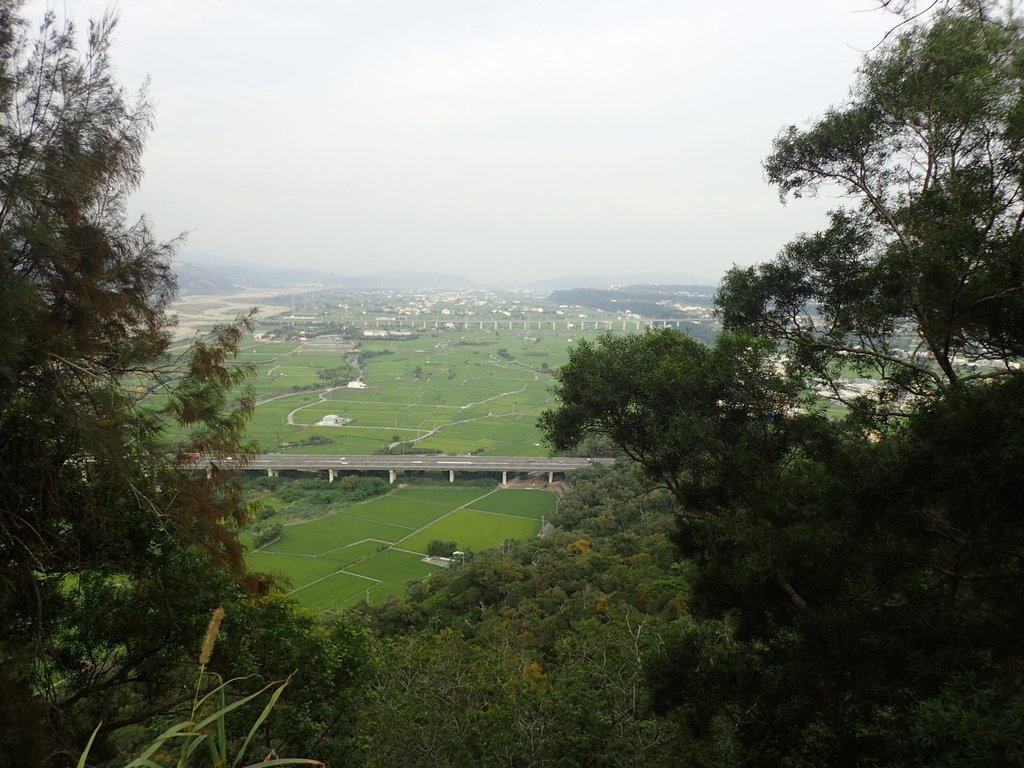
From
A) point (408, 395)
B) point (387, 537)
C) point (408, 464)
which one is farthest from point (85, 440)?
point (408, 395)

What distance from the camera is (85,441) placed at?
11.1 ft

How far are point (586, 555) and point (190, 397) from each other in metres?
9.89

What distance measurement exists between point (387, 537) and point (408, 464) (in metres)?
6.88

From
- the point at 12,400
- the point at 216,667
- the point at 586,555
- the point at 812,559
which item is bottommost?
the point at 586,555

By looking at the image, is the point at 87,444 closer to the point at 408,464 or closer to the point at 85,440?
the point at 85,440

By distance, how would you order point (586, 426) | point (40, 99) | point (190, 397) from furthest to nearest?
point (586, 426)
point (190, 397)
point (40, 99)

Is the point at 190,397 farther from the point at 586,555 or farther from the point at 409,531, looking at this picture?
the point at 409,531

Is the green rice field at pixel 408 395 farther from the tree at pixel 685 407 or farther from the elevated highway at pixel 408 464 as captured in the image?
the tree at pixel 685 407

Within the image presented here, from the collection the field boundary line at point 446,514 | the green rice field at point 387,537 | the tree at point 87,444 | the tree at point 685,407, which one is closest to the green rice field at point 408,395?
the field boundary line at point 446,514

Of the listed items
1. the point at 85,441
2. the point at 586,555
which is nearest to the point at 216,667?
the point at 85,441

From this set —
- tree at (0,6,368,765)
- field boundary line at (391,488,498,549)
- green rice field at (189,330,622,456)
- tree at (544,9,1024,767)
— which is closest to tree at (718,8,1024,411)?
tree at (544,9,1024,767)

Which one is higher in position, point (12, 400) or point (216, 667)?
point (12, 400)

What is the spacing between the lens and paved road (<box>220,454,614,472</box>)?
1005 inches

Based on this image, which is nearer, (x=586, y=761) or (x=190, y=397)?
(x=190, y=397)
